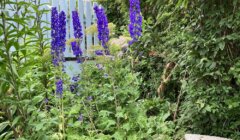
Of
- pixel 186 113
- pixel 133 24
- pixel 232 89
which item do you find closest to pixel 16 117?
pixel 133 24

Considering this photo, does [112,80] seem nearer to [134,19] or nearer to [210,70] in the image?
[134,19]

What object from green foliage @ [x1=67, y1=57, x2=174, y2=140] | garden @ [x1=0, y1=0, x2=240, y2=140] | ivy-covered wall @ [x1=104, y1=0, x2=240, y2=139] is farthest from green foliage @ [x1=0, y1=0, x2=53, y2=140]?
ivy-covered wall @ [x1=104, y1=0, x2=240, y2=139]

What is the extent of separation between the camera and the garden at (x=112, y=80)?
2121 mm

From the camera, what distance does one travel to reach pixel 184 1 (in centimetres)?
306

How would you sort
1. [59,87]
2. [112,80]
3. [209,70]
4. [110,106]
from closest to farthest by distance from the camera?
[59,87] < [112,80] < [110,106] < [209,70]

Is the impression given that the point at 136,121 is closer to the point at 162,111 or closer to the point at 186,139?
the point at 186,139

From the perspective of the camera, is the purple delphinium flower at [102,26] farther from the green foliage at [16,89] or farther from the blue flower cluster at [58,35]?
the green foliage at [16,89]

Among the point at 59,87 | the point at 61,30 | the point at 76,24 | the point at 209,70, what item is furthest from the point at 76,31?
the point at 209,70

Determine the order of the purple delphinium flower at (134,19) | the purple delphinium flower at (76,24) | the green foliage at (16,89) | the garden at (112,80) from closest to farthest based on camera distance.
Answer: the green foliage at (16,89)
the garden at (112,80)
the purple delphinium flower at (76,24)
the purple delphinium flower at (134,19)

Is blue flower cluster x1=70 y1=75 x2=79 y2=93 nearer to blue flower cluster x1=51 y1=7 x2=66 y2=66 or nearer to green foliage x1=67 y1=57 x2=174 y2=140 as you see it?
green foliage x1=67 y1=57 x2=174 y2=140

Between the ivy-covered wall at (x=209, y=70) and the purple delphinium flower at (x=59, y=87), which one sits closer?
the purple delphinium flower at (x=59, y=87)

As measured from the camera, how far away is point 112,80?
2.35 meters

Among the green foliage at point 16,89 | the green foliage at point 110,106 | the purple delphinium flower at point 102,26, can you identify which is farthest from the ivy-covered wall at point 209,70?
the green foliage at point 16,89

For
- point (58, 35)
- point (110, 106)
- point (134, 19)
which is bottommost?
point (110, 106)
